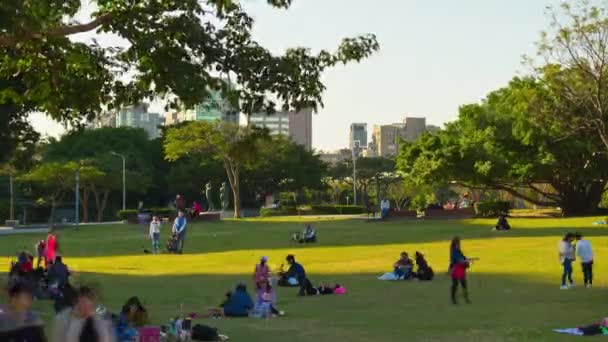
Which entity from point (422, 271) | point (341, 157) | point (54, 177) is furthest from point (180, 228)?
point (341, 157)

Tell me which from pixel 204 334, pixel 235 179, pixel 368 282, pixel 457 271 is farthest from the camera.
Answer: pixel 235 179

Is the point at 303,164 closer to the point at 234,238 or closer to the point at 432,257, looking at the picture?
→ the point at 234,238

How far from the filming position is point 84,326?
8.12 metres

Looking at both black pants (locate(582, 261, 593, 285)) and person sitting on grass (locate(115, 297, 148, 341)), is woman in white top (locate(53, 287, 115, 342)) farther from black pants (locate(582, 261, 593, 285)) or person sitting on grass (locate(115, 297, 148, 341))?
black pants (locate(582, 261, 593, 285))

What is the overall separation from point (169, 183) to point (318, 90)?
277ft

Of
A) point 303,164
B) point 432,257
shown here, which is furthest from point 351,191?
point 432,257

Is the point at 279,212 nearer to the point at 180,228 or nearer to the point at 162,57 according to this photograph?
the point at 180,228

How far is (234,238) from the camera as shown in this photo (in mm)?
46594

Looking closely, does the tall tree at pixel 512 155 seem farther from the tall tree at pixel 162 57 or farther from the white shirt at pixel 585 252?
the tall tree at pixel 162 57

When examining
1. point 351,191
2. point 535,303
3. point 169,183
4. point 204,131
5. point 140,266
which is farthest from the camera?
point 351,191

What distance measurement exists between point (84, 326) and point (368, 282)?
17.8m

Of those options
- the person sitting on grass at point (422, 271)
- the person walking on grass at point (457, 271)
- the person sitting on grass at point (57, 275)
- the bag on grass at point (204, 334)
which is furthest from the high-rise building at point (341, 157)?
A: the bag on grass at point (204, 334)

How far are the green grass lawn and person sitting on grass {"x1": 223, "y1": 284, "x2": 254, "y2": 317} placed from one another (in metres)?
0.60

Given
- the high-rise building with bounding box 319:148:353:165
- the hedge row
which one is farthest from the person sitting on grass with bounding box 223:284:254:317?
the high-rise building with bounding box 319:148:353:165
